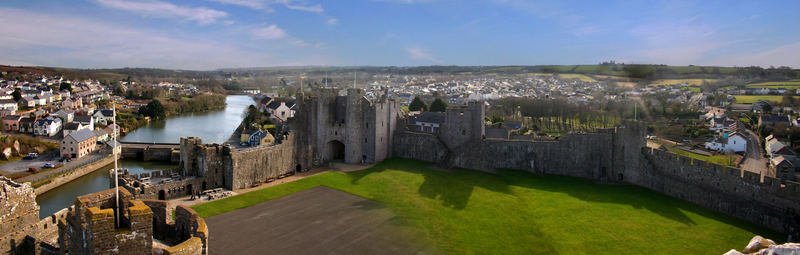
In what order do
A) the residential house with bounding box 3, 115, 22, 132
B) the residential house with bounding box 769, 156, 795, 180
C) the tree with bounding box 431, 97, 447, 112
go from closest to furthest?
the residential house with bounding box 769, 156, 795, 180 < the residential house with bounding box 3, 115, 22, 132 < the tree with bounding box 431, 97, 447, 112

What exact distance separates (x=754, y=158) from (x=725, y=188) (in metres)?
19.4

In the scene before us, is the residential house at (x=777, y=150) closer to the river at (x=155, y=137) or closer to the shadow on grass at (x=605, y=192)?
the shadow on grass at (x=605, y=192)

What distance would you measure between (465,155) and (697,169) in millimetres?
12776

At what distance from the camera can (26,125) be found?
49.8m

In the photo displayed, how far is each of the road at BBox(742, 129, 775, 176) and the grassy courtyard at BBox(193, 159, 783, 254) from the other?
11.5 m

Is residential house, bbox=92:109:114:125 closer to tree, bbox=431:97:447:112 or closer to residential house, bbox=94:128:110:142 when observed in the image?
residential house, bbox=94:128:110:142

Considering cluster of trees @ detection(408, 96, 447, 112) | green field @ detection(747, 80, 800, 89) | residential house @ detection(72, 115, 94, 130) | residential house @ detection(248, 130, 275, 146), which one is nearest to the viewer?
residential house @ detection(248, 130, 275, 146)

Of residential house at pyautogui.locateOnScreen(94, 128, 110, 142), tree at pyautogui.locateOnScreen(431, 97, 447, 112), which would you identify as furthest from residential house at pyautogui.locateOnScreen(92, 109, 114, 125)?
tree at pyautogui.locateOnScreen(431, 97, 447, 112)

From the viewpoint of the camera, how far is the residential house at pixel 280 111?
63.0m

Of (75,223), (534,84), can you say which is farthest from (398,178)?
(534,84)

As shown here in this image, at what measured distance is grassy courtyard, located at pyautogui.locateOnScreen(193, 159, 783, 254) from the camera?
16.1m

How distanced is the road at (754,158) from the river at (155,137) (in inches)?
1645

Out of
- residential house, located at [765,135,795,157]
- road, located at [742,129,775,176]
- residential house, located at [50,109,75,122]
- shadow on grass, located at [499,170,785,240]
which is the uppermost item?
residential house, located at [50,109,75,122]

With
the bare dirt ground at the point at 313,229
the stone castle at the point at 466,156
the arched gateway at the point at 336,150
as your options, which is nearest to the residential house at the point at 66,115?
the stone castle at the point at 466,156
